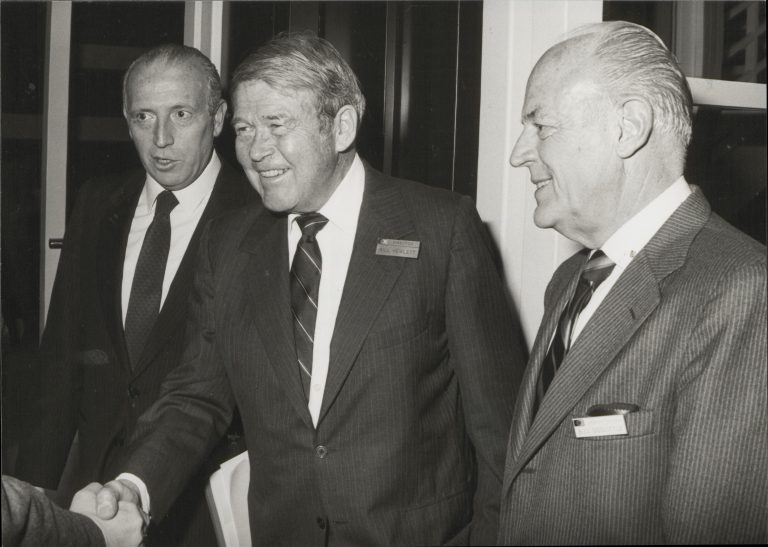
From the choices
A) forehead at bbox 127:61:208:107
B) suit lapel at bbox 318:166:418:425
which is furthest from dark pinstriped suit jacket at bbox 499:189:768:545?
forehead at bbox 127:61:208:107

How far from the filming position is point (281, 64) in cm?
149

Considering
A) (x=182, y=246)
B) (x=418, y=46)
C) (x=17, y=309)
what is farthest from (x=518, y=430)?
(x=17, y=309)

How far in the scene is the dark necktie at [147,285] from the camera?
1.84 metres

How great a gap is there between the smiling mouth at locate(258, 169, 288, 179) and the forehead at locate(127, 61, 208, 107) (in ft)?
1.90

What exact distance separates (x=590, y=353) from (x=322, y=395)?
576 millimetres

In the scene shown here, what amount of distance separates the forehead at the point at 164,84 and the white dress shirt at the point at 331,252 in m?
0.62

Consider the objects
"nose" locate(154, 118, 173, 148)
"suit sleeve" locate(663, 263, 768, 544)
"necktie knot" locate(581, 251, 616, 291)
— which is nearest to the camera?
"suit sleeve" locate(663, 263, 768, 544)

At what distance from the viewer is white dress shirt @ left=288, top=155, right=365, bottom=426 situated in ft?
4.87

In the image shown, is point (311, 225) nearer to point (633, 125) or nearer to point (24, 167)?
point (633, 125)

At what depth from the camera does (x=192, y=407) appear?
1612 mm

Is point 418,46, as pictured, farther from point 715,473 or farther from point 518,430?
point 715,473

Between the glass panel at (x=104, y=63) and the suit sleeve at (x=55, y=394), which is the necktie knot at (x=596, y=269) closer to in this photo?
the suit sleeve at (x=55, y=394)

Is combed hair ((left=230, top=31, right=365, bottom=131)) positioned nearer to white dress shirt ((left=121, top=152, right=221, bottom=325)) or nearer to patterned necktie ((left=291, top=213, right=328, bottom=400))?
patterned necktie ((left=291, top=213, right=328, bottom=400))

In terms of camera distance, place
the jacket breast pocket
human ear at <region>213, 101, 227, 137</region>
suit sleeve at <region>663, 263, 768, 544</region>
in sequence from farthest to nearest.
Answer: human ear at <region>213, 101, 227, 137</region> → the jacket breast pocket → suit sleeve at <region>663, 263, 768, 544</region>
